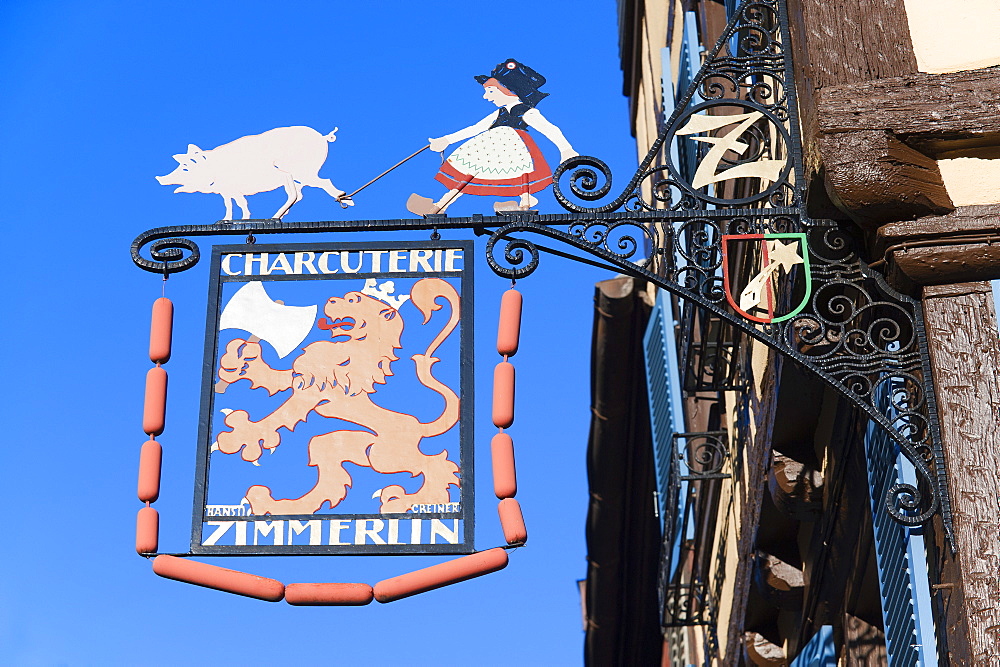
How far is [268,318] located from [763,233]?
5.92 feet

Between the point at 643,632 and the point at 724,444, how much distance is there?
6.99 m

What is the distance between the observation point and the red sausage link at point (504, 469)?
488cm

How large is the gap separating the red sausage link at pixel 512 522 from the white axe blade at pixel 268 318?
3.25ft

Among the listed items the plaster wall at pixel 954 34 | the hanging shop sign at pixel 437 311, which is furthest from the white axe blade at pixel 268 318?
the plaster wall at pixel 954 34

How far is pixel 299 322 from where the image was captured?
207 inches

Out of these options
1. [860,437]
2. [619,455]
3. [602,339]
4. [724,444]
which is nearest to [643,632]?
[619,455]

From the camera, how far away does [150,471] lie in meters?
4.97

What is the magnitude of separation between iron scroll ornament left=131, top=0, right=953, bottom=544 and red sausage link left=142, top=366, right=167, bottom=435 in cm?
40

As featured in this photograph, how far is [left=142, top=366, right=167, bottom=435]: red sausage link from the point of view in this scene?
5.08 metres

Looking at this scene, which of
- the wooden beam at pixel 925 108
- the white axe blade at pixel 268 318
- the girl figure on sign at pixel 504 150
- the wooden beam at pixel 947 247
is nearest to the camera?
the wooden beam at pixel 947 247

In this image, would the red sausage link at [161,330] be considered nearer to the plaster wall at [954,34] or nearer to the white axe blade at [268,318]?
the white axe blade at [268,318]

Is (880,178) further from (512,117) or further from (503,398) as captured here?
(512,117)

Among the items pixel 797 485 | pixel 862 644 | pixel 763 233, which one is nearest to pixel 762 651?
pixel 797 485

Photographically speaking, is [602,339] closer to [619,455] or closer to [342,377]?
[619,455]
